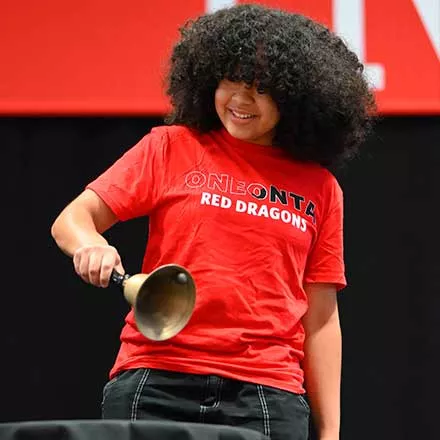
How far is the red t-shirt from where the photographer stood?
1.50 meters

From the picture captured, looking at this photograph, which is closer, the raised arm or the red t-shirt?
the raised arm

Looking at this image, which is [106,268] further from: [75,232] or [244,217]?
[244,217]

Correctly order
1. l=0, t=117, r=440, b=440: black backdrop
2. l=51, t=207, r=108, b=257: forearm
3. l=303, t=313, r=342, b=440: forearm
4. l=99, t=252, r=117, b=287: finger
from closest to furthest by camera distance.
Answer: l=99, t=252, r=117, b=287: finger
l=51, t=207, r=108, b=257: forearm
l=303, t=313, r=342, b=440: forearm
l=0, t=117, r=440, b=440: black backdrop

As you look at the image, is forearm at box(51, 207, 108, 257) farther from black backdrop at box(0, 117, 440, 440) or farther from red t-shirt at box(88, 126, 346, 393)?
black backdrop at box(0, 117, 440, 440)

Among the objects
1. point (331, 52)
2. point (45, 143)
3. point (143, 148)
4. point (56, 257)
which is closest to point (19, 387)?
point (56, 257)

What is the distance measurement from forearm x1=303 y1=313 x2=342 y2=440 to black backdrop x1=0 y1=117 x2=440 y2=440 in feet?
2.13

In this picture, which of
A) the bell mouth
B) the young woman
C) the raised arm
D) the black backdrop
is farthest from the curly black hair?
the black backdrop

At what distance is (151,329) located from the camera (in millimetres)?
1389

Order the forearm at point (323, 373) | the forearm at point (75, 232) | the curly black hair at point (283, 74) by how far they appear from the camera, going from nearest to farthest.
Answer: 1. the forearm at point (75, 232)
2. the curly black hair at point (283, 74)
3. the forearm at point (323, 373)

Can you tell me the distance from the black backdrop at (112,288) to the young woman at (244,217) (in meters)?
0.65

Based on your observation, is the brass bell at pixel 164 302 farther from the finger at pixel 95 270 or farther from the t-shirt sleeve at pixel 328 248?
the t-shirt sleeve at pixel 328 248

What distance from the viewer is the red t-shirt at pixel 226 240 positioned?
1.50 metres

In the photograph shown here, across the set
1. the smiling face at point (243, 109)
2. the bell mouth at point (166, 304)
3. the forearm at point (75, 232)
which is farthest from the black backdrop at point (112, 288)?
the bell mouth at point (166, 304)

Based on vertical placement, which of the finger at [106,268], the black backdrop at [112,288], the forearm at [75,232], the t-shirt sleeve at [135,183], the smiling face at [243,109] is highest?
the smiling face at [243,109]
